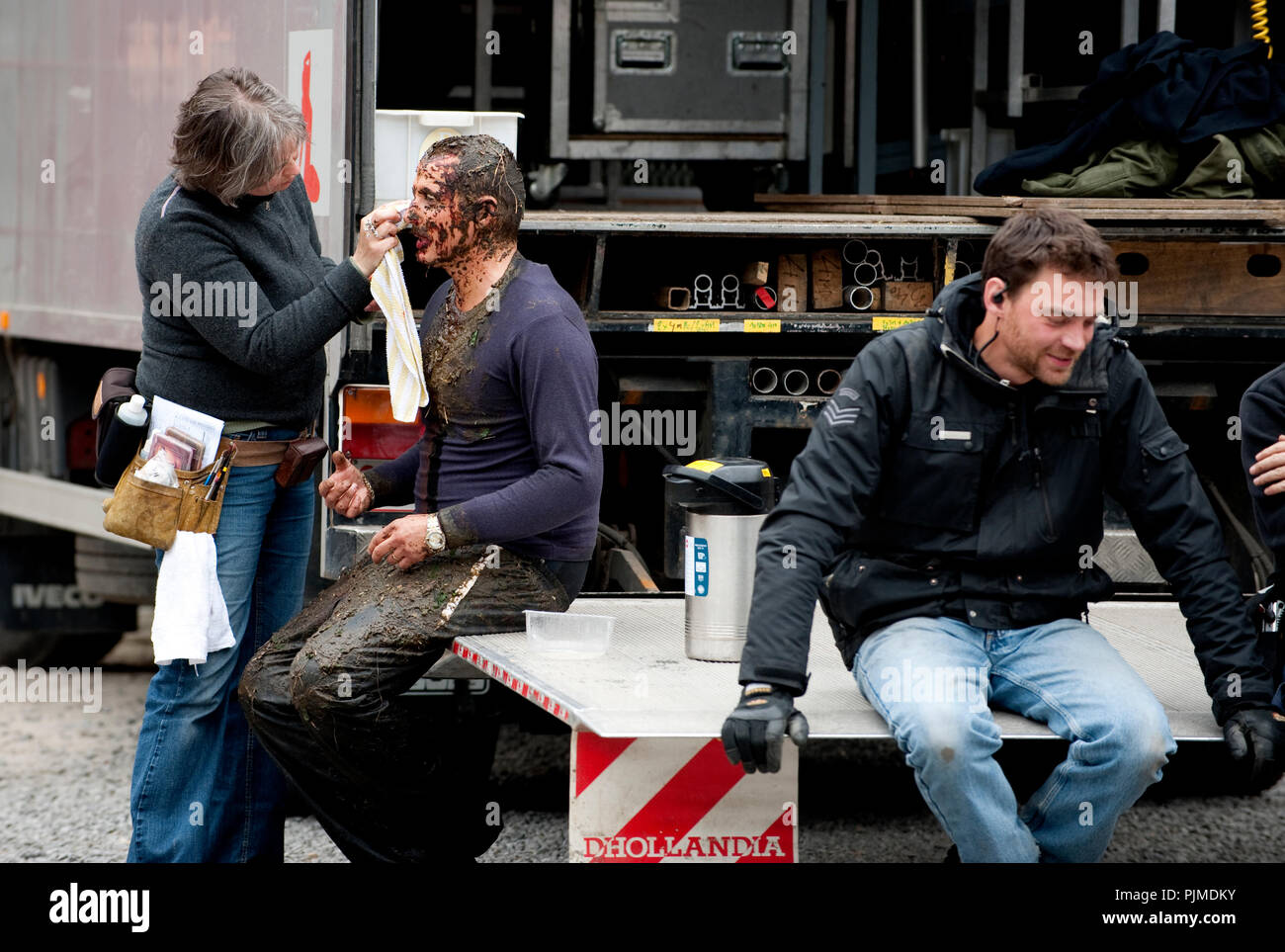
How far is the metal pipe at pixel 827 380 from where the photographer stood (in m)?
4.95

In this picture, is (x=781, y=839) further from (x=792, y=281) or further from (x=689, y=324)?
(x=792, y=281)

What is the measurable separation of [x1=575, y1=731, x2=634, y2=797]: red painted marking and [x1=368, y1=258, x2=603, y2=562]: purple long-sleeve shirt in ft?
1.93

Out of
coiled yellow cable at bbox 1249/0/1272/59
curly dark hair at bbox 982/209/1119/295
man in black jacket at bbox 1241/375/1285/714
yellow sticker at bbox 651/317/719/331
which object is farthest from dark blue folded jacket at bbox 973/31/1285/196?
curly dark hair at bbox 982/209/1119/295

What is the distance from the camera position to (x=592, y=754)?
11.0ft

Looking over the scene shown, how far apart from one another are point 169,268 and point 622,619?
56.6 inches

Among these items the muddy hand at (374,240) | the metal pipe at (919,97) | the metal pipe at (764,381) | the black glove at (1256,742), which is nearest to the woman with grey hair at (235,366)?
the muddy hand at (374,240)

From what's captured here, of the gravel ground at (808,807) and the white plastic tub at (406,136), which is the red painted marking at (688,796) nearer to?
the gravel ground at (808,807)

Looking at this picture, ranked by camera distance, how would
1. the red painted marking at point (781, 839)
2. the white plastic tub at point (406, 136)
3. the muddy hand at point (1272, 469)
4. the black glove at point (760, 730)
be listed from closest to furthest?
1. the black glove at point (760, 730)
2. the red painted marking at point (781, 839)
3. the muddy hand at point (1272, 469)
4. the white plastic tub at point (406, 136)

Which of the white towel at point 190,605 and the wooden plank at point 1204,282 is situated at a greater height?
the wooden plank at point 1204,282

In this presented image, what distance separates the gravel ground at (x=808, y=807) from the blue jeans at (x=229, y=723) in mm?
666

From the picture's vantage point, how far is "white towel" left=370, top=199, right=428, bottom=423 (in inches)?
157

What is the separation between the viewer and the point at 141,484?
12.7 ft

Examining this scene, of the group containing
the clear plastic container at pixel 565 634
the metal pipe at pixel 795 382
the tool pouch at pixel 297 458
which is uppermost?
the metal pipe at pixel 795 382

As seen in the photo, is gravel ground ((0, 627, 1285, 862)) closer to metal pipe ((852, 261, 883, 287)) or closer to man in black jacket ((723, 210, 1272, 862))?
man in black jacket ((723, 210, 1272, 862))
